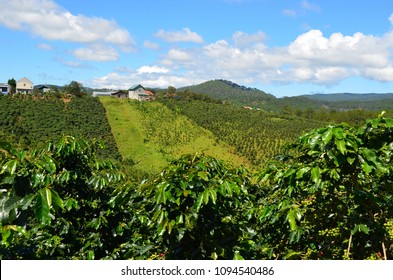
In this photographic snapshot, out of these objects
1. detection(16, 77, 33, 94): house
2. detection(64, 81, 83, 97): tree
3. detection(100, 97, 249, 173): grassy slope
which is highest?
detection(16, 77, 33, 94): house

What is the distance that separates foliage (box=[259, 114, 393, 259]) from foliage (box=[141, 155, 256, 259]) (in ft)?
1.58

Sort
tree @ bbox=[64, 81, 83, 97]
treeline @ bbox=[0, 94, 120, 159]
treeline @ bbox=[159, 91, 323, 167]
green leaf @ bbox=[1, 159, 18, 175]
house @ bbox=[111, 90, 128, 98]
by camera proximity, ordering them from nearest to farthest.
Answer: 1. green leaf @ bbox=[1, 159, 18, 175]
2. treeline @ bbox=[0, 94, 120, 159]
3. treeline @ bbox=[159, 91, 323, 167]
4. tree @ bbox=[64, 81, 83, 97]
5. house @ bbox=[111, 90, 128, 98]

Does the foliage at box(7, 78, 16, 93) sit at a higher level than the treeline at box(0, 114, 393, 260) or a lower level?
higher

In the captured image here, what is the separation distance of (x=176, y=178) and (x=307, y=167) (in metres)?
1.05

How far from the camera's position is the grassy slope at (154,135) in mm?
42062

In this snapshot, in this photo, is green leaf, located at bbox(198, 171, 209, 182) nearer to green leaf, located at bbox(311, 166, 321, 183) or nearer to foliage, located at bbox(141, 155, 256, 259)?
foliage, located at bbox(141, 155, 256, 259)

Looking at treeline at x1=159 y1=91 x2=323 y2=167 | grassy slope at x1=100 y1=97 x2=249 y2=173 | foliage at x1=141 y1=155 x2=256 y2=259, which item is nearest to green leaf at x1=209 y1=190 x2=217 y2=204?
foliage at x1=141 y1=155 x2=256 y2=259

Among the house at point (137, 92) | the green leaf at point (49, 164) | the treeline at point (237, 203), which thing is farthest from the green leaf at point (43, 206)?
the house at point (137, 92)

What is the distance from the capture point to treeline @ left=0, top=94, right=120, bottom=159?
38.7 m

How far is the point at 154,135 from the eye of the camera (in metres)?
49.9

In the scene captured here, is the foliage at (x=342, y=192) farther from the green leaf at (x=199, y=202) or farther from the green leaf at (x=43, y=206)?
the green leaf at (x=43, y=206)

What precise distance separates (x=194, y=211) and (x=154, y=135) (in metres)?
47.5

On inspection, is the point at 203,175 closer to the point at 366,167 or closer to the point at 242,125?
the point at 366,167

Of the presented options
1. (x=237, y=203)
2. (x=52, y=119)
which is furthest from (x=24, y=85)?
(x=237, y=203)
